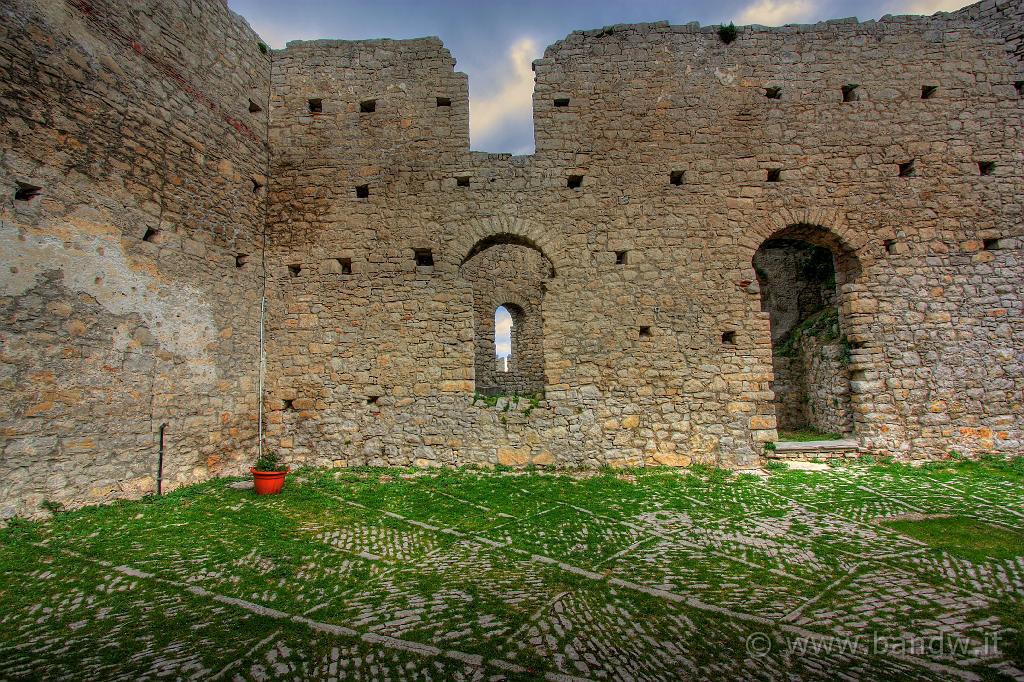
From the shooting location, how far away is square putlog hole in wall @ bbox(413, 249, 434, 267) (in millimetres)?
8305

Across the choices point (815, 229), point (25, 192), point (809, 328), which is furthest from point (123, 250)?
point (809, 328)

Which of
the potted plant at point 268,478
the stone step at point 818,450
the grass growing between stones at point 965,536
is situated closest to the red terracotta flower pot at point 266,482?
the potted plant at point 268,478

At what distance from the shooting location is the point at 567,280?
8.05 metres

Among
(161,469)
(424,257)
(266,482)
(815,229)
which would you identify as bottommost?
(266,482)

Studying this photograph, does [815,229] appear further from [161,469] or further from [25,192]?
[25,192]

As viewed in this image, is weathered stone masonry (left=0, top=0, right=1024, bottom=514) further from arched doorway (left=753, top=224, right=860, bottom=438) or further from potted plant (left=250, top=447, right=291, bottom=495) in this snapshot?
potted plant (left=250, top=447, right=291, bottom=495)

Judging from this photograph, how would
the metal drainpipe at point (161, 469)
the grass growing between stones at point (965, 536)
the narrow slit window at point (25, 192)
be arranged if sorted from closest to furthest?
the grass growing between stones at point (965, 536) < the narrow slit window at point (25, 192) < the metal drainpipe at point (161, 469)

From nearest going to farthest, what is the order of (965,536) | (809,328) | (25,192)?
(965,536), (25,192), (809,328)

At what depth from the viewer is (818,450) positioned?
7.85m

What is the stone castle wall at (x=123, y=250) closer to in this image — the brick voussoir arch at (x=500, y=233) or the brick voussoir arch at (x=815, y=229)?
the brick voussoir arch at (x=500, y=233)

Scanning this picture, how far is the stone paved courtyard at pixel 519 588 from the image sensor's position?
2784 millimetres

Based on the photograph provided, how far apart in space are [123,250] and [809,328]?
12499 mm

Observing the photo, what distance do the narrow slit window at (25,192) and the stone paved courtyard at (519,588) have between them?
3585 millimetres

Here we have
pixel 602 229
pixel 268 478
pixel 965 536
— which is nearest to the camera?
pixel 965 536
